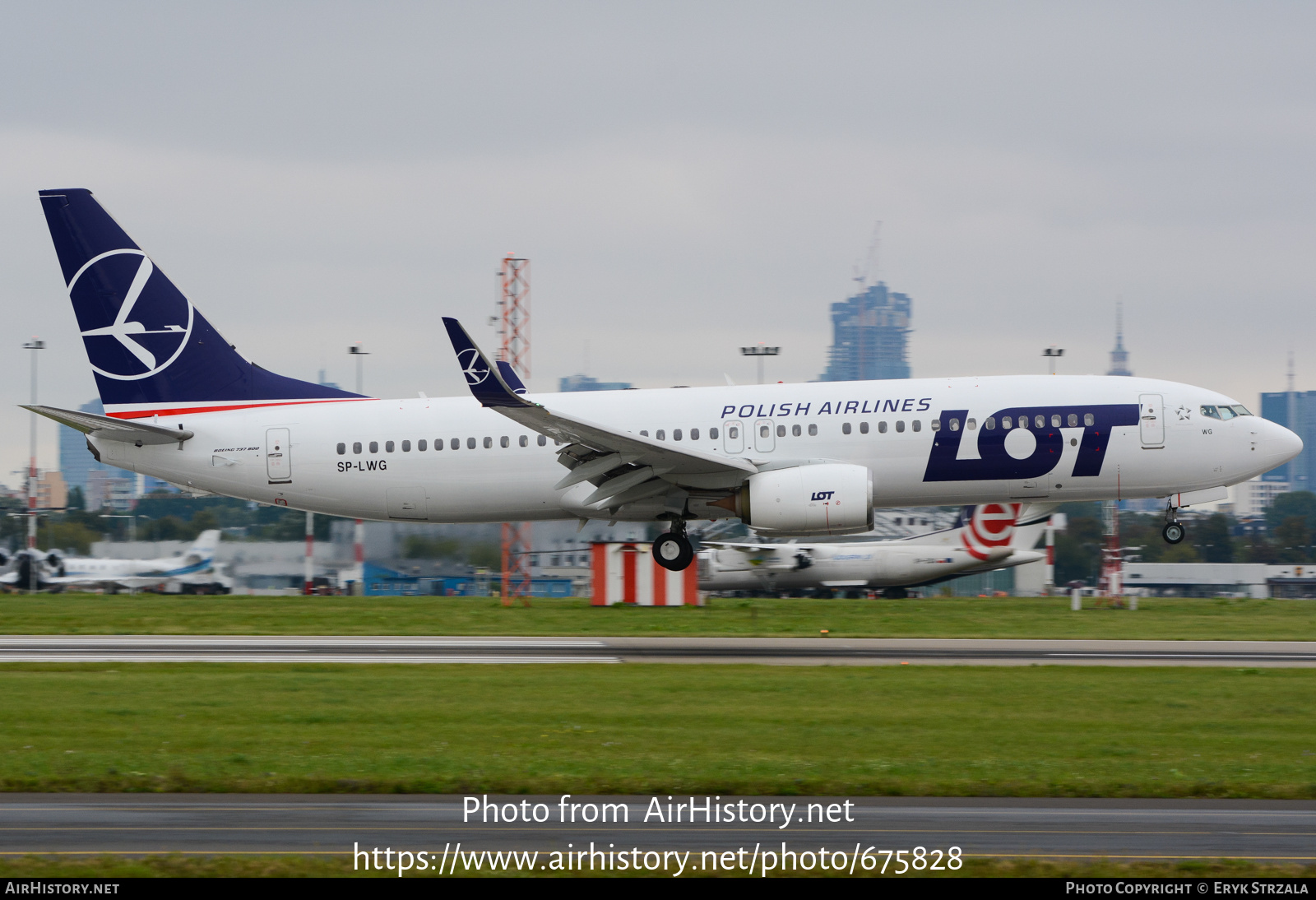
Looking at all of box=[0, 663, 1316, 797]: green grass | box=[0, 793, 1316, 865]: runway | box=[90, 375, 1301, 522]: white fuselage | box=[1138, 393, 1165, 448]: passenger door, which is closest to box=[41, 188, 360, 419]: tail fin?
box=[90, 375, 1301, 522]: white fuselage

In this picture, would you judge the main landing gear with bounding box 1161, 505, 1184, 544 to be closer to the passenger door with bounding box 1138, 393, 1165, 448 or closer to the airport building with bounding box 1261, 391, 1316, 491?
the passenger door with bounding box 1138, 393, 1165, 448

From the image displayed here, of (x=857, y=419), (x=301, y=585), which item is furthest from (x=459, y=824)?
(x=301, y=585)

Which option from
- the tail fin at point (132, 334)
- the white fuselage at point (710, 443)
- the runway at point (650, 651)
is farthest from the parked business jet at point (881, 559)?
the tail fin at point (132, 334)

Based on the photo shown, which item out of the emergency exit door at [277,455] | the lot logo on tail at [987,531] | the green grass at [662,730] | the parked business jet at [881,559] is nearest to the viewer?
the green grass at [662,730]

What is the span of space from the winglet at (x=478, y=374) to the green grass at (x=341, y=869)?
54.7ft

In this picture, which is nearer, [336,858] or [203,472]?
[336,858]

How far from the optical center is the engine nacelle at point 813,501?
91.5 ft

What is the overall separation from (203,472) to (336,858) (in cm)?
2305

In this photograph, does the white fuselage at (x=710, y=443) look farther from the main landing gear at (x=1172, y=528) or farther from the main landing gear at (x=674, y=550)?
the main landing gear at (x=1172, y=528)

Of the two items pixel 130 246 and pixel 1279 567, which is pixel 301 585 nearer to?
pixel 130 246

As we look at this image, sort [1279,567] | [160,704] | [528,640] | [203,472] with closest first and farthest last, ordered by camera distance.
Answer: [160,704] < [528,640] < [203,472] < [1279,567]

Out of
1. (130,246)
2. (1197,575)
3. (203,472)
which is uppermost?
(130,246)

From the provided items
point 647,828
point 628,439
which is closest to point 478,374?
point 628,439

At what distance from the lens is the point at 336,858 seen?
31.9 ft
